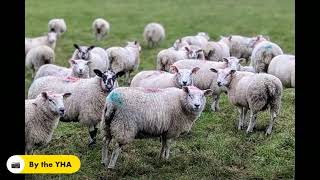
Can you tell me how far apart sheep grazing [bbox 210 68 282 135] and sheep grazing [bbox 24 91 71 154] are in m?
3.77

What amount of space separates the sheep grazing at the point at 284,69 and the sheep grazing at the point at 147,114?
559 cm

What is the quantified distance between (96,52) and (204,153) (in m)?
6.56

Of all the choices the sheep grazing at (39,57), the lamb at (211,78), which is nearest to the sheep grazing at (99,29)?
the sheep grazing at (39,57)

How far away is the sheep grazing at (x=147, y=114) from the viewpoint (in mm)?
7141

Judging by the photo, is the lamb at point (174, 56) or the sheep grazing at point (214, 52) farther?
the sheep grazing at point (214, 52)

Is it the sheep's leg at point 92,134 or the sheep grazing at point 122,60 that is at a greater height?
the sheep grazing at point 122,60

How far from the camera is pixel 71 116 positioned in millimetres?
8484

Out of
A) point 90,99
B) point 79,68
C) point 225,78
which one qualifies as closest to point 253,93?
point 225,78

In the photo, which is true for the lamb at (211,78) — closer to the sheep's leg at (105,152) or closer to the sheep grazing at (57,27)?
the sheep's leg at (105,152)
